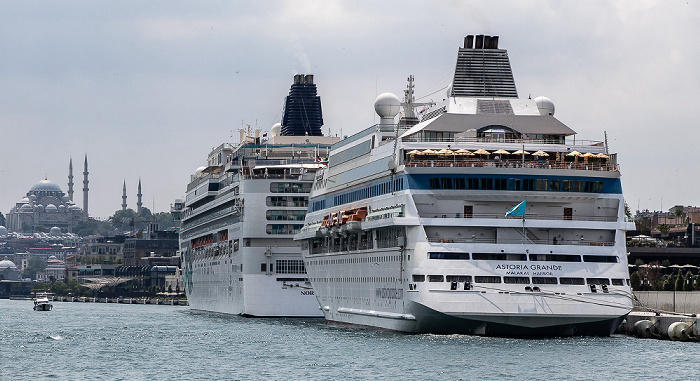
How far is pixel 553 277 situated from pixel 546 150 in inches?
316

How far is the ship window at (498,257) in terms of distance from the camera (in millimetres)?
63656

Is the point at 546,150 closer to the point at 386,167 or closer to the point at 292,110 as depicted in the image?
the point at 386,167

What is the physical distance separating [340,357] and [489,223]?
998cm

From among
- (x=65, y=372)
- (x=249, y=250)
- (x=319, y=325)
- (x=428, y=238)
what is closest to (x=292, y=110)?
(x=249, y=250)

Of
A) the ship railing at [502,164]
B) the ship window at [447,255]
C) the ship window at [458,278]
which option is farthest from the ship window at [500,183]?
the ship window at [458,278]

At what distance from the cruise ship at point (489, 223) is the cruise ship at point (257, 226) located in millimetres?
23165

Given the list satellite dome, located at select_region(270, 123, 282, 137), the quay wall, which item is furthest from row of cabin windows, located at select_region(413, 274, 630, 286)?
satellite dome, located at select_region(270, 123, 282, 137)

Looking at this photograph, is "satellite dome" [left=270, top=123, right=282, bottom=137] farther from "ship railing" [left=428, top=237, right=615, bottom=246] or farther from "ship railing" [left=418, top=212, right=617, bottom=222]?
"ship railing" [left=428, top=237, right=615, bottom=246]

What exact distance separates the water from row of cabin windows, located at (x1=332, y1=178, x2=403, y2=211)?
759 centimetres

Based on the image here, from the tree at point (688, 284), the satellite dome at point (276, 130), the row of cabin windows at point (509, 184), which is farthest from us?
the satellite dome at point (276, 130)

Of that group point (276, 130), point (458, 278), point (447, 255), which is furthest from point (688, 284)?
point (276, 130)

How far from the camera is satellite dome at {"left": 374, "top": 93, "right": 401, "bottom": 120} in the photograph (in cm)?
8244

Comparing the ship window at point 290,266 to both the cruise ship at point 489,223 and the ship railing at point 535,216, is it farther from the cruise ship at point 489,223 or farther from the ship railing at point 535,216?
the ship railing at point 535,216

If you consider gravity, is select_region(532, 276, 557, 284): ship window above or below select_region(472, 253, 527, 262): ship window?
below
